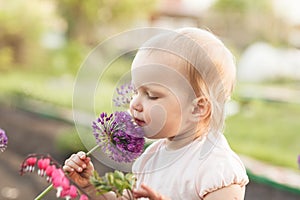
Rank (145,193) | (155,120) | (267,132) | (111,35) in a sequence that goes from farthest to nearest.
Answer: (111,35) → (267,132) → (155,120) → (145,193)

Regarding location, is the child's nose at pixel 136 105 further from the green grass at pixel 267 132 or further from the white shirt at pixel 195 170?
the green grass at pixel 267 132

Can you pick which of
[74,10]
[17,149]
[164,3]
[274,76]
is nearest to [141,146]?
[17,149]

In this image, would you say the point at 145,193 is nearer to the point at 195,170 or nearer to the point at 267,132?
the point at 195,170

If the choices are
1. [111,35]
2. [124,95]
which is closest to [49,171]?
[124,95]

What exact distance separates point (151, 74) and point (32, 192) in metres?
3.90

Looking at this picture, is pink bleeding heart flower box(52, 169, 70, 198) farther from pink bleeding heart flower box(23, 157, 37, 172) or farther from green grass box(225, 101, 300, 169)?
green grass box(225, 101, 300, 169)

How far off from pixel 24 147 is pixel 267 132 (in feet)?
6.50

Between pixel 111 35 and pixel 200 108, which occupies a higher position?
pixel 200 108

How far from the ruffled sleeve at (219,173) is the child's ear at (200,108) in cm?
5

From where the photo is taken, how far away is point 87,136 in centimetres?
71

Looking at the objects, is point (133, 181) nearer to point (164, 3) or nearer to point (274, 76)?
point (274, 76)

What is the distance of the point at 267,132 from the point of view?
18.3ft

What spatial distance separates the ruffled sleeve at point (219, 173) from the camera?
71cm

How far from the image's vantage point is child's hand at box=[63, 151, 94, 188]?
2.42ft
